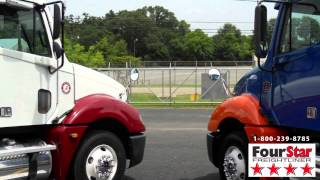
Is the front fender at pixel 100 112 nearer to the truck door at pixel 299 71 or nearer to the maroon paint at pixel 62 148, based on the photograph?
the maroon paint at pixel 62 148

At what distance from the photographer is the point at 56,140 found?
285 inches

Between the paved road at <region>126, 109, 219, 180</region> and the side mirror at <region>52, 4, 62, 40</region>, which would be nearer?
the side mirror at <region>52, 4, 62, 40</region>

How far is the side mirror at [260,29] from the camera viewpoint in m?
6.32

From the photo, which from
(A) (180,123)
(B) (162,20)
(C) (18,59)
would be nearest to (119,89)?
(C) (18,59)

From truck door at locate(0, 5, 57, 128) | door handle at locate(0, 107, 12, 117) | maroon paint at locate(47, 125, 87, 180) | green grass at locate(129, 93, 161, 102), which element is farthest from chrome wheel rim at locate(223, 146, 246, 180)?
green grass at locate(129, 93, 161, 102)

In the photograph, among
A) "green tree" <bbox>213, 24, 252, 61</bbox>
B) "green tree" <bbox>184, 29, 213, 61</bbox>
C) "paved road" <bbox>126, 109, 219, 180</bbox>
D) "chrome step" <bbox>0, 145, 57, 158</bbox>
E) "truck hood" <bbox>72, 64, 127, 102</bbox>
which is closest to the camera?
"chrome step" <bbox>0, 145, 57, 158</bbox>

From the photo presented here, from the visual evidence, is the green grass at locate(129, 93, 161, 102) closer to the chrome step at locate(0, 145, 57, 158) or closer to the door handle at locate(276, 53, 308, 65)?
the chrome step at locate(0, 145, 57, 158)

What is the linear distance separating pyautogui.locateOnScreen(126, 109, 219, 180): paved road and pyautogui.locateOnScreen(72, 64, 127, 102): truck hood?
5.49 ft

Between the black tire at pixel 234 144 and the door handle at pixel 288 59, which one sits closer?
the door handle at pixel 288 59

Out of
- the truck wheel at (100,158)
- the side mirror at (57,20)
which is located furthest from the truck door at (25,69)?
the truck wheel at (100,158)

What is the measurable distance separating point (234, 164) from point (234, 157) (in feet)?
0.31

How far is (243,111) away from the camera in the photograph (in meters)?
7.18

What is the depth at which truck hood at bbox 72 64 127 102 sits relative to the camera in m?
7.62

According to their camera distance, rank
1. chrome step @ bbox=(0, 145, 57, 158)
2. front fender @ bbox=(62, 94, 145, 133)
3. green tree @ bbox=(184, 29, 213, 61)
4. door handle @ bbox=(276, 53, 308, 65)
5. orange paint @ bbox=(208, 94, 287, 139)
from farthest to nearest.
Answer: green tree @ bbox=(184, 29, 213, 61), front fender @ bbox=(62, 94, 145, 133), orange paint @ bbox=(208, 94, 287, 139), chrome step @ bbox=(0, 145, 57, 158), door handle @ bbox=(276, 53, 308, 65)
